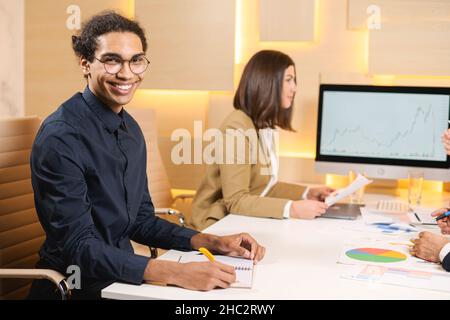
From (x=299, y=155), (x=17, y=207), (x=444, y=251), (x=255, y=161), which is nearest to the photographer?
(x=444, y=251)

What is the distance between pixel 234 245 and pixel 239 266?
0.43 ft

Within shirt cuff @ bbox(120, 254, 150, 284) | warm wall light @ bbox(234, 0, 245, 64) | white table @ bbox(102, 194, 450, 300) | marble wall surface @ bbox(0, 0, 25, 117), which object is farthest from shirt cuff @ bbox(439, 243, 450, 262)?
warm wall light @ bbox(234, 0, 245, 64)

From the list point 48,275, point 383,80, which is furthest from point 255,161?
point 48,275

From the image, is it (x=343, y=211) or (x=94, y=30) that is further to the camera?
(x=343, y=211)

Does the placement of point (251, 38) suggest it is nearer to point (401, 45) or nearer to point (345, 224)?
point (401, 45)

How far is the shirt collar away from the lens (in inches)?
79.8

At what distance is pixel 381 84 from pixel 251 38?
2.68ft

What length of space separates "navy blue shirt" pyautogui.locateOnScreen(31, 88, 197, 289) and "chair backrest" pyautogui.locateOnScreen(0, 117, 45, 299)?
0.19 m

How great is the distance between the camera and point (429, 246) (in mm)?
1993

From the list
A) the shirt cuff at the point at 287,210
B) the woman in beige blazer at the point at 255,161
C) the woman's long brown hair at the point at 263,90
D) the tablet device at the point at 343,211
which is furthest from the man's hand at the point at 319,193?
the shirt cuff at the point at 287,210

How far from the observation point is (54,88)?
4207mm

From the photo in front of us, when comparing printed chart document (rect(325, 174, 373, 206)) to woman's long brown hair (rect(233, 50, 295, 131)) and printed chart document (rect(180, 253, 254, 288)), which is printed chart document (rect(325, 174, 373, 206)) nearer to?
woman's long brown hair (rect(233, 50, 295, 131))

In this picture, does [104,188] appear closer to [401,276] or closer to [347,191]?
[401,276]
